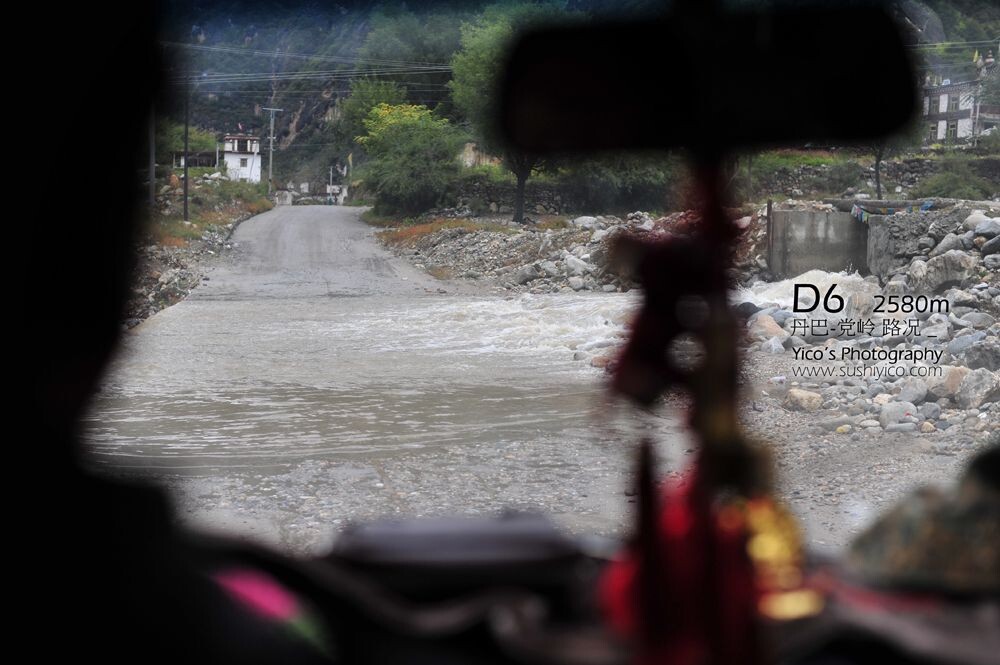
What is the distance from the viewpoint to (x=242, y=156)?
4566cm

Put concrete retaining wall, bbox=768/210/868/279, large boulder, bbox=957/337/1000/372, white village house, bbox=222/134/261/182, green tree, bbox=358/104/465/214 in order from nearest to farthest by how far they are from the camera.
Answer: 1. large boulder, bbox=957/337/1000/372
2. concrete retaining wall, bbox=768/210/868/279
3. green tree, bbox=358/104/465/214
4. white village house, bbox=222/134/261/182

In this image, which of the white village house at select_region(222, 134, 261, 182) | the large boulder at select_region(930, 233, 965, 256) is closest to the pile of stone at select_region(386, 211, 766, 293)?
the large boulder at select_region(930, 233, 965, 256)

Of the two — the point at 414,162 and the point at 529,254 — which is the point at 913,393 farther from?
the point at 414,162

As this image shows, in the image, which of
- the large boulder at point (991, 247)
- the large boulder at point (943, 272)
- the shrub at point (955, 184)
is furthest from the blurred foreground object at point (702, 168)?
the shrub at point (955, 184)

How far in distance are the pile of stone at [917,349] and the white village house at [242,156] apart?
32415mm

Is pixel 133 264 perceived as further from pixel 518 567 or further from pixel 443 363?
pixel 443 363

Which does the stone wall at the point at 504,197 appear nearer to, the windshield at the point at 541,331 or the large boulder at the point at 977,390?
the windshield at the point at 541,331

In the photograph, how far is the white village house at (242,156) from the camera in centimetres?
4300

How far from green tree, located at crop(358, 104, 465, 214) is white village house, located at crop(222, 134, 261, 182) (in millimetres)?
9182

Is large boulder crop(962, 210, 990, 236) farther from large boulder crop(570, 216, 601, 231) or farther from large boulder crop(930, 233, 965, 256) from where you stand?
large boulder crop(570, 216, 601, 231)

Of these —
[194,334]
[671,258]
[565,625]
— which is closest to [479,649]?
[565,625]

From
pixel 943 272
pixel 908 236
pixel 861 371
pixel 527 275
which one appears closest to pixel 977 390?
pixel 861 371

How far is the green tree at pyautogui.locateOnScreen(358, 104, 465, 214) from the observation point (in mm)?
32562

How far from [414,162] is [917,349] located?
24447 millimetres
